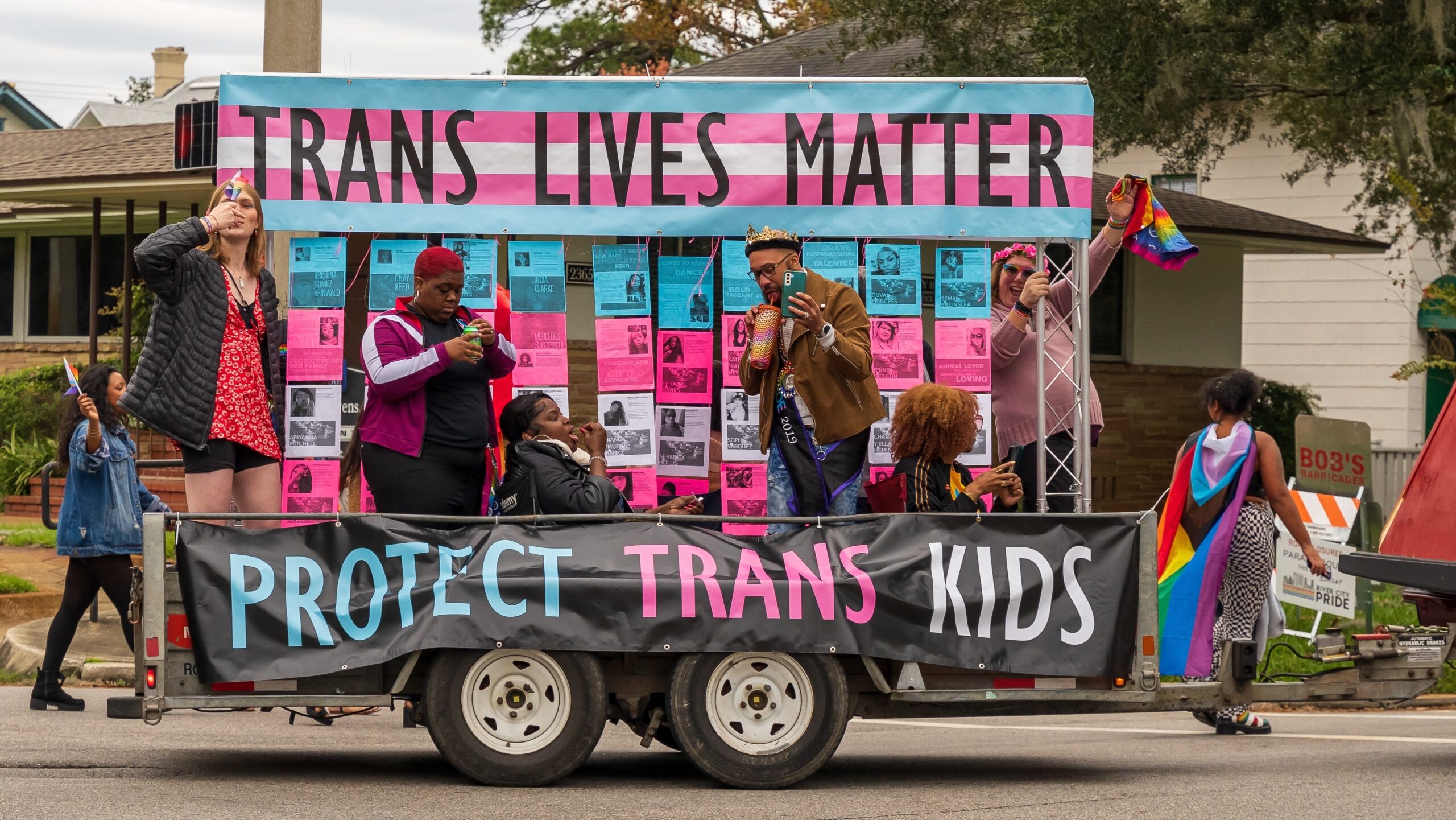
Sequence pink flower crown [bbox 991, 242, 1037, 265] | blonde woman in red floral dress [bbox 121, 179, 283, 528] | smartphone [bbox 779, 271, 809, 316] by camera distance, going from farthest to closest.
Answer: pink flower crown [bbox 991, 242, 1037, 265] < smartphone [bbox 779, 271, 809, 316] < blonde woman in red floral dress [bbox 121, 179, 283, 528]

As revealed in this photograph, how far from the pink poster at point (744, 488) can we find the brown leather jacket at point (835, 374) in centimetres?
72

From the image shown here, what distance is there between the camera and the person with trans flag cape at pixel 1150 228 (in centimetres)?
788

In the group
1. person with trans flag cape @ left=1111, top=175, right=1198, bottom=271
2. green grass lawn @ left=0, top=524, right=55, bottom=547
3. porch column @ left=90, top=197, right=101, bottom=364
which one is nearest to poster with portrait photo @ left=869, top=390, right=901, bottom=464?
person with trans flag cape @ left=1111, top=175, right=1198, bottom=271

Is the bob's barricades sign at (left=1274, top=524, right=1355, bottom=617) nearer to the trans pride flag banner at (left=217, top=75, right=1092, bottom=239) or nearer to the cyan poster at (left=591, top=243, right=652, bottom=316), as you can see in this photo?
the trans pride flag banner at (left=217, top=75, right=1092, bottom=239)

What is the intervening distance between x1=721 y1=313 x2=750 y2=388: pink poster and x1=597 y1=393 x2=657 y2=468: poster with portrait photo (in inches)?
15.6

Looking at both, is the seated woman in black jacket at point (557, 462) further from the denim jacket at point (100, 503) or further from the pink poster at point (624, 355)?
the denim jacket at point (100, 503)

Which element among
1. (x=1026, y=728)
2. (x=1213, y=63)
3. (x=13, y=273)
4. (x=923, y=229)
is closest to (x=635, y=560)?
(x=923, y=229)

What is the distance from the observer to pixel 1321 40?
1566cm

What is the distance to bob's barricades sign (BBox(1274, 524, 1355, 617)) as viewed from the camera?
1184cm

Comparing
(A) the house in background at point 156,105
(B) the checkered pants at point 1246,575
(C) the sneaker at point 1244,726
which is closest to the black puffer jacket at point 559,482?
(B) the checkered pants at point 1246,575

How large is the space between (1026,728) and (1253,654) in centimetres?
253

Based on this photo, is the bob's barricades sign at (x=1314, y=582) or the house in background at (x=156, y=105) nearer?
the bob's barricades sign at (x=1314, y=582)

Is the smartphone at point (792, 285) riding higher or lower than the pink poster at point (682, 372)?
higher

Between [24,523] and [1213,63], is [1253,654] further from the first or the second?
[24,523]
